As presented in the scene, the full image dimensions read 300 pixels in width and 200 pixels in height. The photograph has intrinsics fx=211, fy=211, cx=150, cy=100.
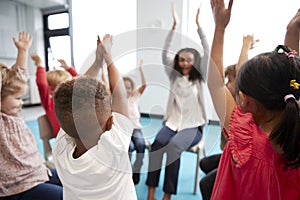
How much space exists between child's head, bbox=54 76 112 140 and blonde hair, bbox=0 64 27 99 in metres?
0.34

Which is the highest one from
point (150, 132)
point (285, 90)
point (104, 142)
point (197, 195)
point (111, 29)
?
point (111, 29)

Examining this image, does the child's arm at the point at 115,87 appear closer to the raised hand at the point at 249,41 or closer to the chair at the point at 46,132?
the raised hand at the point at 249,41

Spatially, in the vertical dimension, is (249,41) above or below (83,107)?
above

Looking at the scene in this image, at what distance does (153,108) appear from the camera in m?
0.83

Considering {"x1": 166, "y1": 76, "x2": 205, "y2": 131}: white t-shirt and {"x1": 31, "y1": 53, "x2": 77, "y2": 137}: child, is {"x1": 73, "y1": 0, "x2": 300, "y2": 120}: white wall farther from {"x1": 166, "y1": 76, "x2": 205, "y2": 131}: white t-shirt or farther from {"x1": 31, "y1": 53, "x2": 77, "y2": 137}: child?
{"x1": 31, "y1": 53, "x2": 77, "y2": 137}: child

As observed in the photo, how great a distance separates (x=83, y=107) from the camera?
0.37m

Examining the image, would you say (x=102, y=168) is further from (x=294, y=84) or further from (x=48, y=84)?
(x=48, y=84)

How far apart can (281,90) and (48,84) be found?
3.38 feet

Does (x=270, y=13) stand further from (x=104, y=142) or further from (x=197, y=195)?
(x=197, y=195)

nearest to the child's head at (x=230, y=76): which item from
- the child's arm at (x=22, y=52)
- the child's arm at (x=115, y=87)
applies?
the child's arm at (x=115, y=87)

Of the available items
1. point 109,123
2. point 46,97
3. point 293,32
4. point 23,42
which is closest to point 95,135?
point 109,123

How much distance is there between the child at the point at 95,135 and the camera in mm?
379

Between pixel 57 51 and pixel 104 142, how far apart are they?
328mm

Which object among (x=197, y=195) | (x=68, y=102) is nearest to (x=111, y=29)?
(x=68, y=102)
